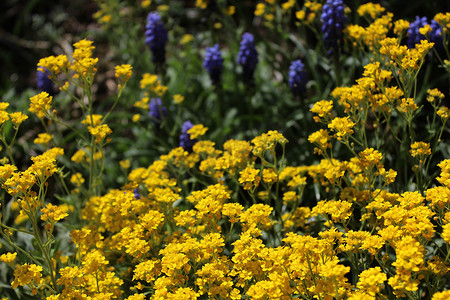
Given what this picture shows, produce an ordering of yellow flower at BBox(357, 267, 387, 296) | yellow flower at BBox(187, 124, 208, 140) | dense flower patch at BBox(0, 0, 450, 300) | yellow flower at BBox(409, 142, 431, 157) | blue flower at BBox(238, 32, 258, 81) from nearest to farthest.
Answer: yellow flower at BBox(357, 267, 387, 296), dense flower patch at BBox(0, 0, 450, 300), yellow flower at BBox(409, 142, 431, 157), yellow flower at BBox(187, 124, 208, 140), blue flower at BBox(238, 32, 258, 81)

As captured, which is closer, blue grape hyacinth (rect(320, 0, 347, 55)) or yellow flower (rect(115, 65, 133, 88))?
yellow flower (rect(115, 65, 133, 88))

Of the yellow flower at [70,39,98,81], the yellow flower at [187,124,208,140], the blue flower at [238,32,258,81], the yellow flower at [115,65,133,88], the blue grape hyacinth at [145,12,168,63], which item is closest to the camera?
the yellow flower at [70,39,98,81]

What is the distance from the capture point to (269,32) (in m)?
6.71

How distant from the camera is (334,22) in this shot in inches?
171

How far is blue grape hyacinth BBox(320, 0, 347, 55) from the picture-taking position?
4.34m

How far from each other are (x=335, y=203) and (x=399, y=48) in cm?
117

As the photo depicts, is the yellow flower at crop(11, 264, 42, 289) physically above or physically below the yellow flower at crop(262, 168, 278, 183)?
below

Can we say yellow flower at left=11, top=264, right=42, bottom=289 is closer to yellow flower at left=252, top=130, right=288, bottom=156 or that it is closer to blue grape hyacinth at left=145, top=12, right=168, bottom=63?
yellow flower at left=252, top=130, right=288, bottom=156

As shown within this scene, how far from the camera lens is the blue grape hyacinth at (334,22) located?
434 centimetres

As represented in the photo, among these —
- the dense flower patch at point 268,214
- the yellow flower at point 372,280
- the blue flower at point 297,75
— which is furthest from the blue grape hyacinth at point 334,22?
the yellow flower at point 372,280

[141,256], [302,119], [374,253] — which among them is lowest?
[302,119]

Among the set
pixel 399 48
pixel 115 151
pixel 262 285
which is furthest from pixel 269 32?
pixel 262 285

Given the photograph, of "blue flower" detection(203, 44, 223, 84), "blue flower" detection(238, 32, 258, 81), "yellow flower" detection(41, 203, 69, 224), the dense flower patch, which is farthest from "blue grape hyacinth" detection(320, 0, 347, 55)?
"yellow flower" detection(41, 203, 69, 224)

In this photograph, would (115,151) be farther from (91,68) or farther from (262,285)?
(262,285)
